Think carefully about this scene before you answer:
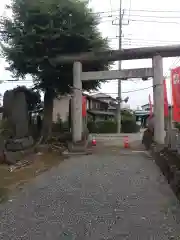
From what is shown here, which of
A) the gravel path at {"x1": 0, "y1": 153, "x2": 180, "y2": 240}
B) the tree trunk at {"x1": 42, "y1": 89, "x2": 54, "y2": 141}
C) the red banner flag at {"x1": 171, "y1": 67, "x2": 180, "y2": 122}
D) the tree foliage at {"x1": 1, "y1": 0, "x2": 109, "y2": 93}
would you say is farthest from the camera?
the tree trunk at {"x1": 42, "y1": 89, "x2": 54, "y2": 141}

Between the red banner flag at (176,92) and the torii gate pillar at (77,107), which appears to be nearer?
the red banner flag at (176,92)

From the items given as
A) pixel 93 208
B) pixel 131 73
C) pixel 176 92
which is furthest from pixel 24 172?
pixel 131 73

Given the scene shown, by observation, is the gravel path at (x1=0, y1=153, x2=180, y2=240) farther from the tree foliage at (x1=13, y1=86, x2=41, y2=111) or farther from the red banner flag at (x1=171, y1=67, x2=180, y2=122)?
the tree foliage at (x1=13, y1=86, x2=41, y2=111)

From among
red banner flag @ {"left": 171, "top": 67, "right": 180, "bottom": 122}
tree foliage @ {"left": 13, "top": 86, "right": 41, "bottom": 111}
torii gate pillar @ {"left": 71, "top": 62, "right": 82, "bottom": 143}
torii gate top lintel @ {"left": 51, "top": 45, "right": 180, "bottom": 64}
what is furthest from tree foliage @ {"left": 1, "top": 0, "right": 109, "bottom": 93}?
red banner flag @ {"left": 171, "top": 67, "right": 180, "bottom": 122}

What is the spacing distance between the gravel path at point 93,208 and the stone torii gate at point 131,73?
5.84m

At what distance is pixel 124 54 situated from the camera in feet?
50.5

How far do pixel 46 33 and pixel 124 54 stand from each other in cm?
433

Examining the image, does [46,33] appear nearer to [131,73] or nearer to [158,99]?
[131,73]

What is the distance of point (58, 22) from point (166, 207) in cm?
1247

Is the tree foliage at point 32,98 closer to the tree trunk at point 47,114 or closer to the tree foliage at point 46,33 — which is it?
the tree trunk at point 47,114

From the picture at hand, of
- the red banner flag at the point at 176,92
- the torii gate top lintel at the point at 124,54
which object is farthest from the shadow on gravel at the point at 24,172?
the torii gate top lintel at the point at 124,54

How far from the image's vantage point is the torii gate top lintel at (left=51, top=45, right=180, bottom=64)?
14895 millimetres

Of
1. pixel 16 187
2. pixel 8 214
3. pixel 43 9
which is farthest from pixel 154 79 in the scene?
pixel 8 214

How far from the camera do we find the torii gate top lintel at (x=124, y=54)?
14895 millimetres
